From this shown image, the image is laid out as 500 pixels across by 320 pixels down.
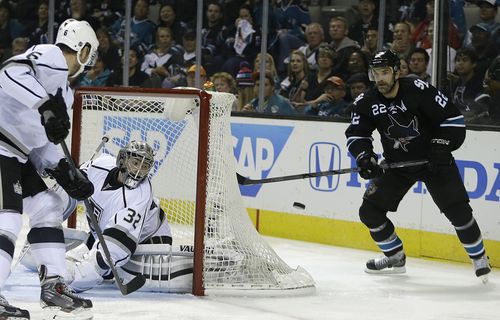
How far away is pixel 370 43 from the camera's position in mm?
6480

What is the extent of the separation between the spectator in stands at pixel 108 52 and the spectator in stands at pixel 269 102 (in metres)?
1.37

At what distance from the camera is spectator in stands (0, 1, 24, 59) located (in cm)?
887

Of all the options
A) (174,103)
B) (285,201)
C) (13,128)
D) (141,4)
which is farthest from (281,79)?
(13,128)

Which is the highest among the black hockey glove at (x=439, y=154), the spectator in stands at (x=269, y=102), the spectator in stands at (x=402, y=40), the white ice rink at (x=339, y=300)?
the spectator in stands at (x=402, y=40)

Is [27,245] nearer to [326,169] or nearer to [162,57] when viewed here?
[326,169]

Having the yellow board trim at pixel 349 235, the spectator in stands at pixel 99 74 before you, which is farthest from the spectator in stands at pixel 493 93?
the spectator in stands at pixel 99 74

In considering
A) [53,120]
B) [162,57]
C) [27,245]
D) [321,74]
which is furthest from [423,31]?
[53,120]

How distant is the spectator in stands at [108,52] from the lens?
8.09 meters

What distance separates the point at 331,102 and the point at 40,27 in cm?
299

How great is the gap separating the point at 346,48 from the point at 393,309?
8.15 feet

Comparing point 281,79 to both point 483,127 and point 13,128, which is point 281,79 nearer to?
point 483,127

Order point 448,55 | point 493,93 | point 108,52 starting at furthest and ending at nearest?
1. point 108,52
2. point 448,55
3. point 493,93

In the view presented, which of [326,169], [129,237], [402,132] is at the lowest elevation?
[129,237]

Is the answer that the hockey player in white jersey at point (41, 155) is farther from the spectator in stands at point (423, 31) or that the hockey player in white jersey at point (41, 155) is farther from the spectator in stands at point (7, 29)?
the spectator in stands at point (7, 29)
